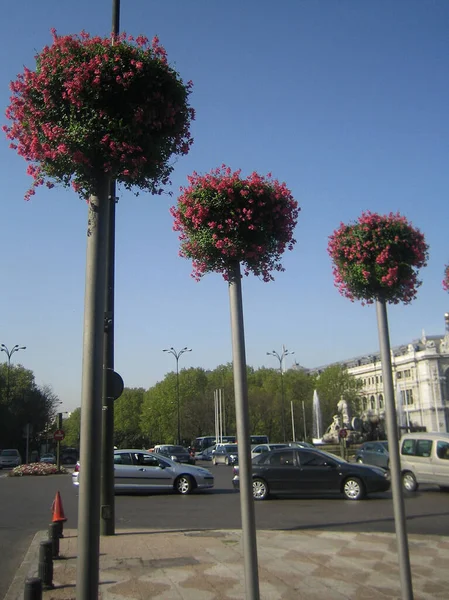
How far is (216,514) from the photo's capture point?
14820 millimetres

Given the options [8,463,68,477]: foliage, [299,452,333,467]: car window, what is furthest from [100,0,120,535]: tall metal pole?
[8,463,68,477]: foliage

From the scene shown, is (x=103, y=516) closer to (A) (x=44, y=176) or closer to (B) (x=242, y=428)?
(B) (x=242, y=428)

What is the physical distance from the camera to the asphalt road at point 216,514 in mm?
12094

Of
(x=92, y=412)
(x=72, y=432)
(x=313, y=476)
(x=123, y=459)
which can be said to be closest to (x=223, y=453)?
(x=123, y=459)

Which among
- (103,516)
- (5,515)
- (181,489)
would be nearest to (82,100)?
(103,516)

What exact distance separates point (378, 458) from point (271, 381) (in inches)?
2488

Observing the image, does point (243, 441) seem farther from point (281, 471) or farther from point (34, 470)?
point (34, 470)

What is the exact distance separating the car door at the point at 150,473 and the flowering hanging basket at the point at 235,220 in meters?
15.3

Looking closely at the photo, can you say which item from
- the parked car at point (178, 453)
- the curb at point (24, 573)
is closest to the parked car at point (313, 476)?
the curb at point (24, 573)

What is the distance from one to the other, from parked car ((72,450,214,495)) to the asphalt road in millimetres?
372

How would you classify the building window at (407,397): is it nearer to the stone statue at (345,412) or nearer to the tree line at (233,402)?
the tree line at (233,402)

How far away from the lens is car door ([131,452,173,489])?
20.0 metres

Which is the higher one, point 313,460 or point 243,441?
point 243,441

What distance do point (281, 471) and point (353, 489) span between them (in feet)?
7.00
